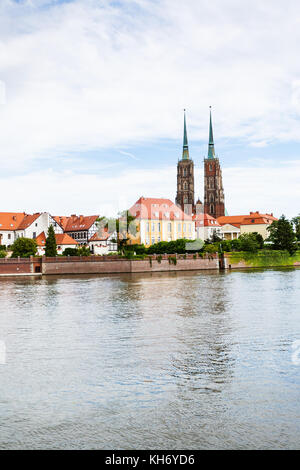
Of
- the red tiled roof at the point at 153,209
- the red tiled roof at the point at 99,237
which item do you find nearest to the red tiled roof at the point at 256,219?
the red tiled roof at the point at 153,209

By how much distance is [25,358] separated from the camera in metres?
15.0

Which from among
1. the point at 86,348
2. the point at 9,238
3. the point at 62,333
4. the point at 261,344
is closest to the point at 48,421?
the point at 86,348

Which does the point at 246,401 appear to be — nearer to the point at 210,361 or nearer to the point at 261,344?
the point at 210,361

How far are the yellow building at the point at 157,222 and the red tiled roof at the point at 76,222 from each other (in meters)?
9.36

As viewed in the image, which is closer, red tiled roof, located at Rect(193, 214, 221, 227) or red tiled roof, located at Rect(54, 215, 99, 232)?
red tiled roof, located at Rect(54, 215, 99, 232)

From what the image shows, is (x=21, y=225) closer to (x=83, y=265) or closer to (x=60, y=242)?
(x=60, y=242)

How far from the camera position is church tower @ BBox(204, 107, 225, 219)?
435ft

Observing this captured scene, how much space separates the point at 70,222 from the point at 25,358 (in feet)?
285

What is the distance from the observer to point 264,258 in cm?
7531

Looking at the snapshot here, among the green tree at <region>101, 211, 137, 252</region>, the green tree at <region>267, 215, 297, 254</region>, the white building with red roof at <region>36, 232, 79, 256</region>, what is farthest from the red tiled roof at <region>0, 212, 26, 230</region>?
the green tree at <region>267, 215, 297, 254</region>

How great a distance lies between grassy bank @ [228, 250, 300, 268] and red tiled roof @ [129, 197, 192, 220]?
2124 centimetres

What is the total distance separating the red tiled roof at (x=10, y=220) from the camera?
89438 millimetres

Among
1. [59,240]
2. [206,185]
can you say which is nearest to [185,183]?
[206,185]

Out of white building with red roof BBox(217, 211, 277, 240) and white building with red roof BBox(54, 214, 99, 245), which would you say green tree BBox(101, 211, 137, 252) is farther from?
white building with red roof BBox(217, 211, 277, 240)
